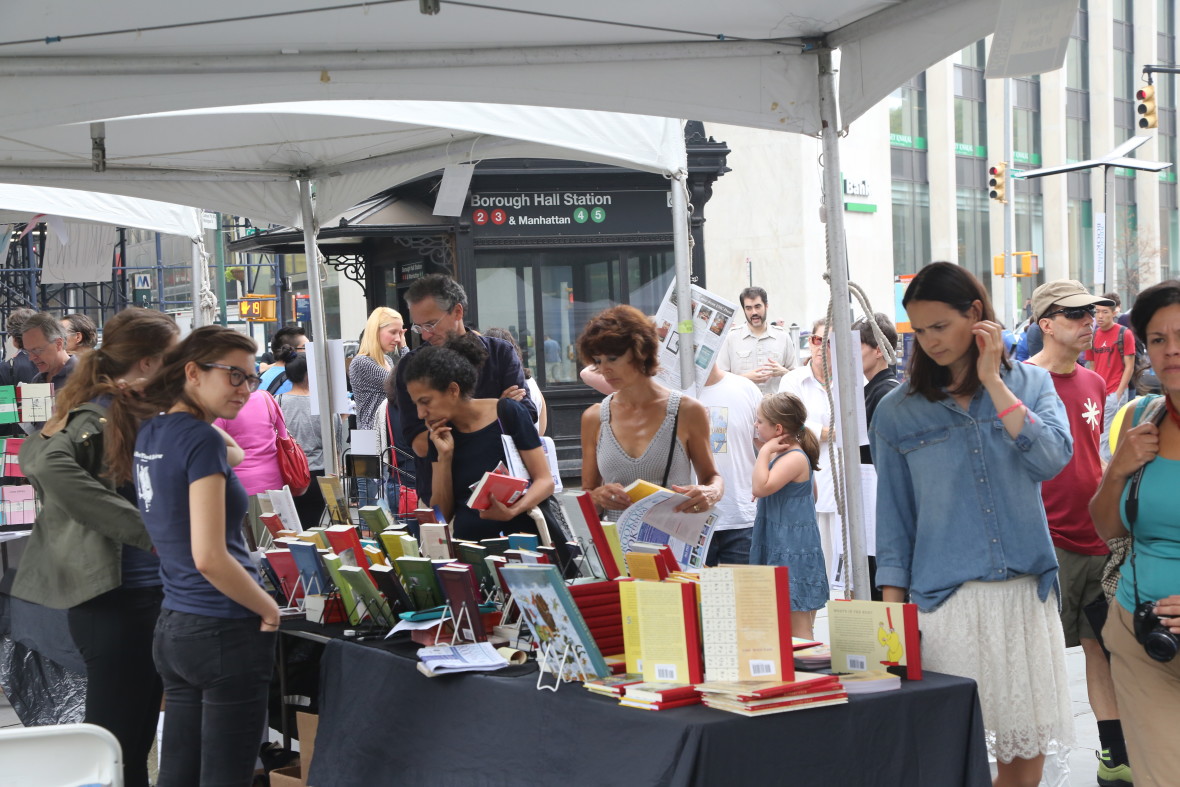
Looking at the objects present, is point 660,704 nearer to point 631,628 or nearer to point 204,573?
point 631,628

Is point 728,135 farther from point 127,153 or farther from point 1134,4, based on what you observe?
point 1134,4

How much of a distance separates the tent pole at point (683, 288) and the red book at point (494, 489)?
1913 mm

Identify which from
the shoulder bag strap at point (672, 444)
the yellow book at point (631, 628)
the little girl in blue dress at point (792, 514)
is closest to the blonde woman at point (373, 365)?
the little girl in blue dress at point (792, 514)

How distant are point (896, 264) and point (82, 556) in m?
34.9

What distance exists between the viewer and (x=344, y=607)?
150 inches

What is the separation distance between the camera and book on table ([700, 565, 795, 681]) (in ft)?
8.45

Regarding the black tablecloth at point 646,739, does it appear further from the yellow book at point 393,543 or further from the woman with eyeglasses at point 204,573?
the yellow book at point 393,543

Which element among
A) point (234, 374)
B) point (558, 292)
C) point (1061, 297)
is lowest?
point (234, 374)

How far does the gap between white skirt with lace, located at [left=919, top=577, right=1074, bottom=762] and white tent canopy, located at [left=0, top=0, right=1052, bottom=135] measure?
1622 mm

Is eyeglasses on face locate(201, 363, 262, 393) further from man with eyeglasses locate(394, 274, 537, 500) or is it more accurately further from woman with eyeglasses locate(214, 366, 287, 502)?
woman with eyeglasses locate(214, 366, 287, 502)

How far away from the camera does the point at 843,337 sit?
393 centimetres

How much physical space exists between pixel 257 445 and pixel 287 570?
217cm

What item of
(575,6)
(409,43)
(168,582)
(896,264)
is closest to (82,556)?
(168,582)

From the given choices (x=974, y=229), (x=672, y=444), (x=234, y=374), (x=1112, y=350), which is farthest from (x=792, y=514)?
(x=974, y=229)
